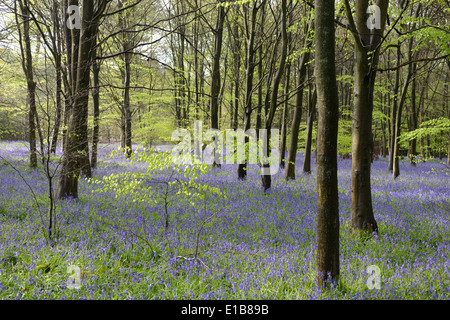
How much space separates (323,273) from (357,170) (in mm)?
3128

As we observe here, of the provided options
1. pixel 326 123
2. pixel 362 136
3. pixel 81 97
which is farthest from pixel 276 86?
pixel 81 97

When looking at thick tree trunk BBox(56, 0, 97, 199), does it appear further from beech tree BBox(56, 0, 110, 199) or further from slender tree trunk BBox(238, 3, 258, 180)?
slender tree trunk BBox(238, 3, 258, 180)

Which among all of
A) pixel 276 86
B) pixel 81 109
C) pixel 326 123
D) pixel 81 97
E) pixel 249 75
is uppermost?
pixel 249 75

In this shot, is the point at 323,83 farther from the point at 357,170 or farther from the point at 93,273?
the point at 93,273

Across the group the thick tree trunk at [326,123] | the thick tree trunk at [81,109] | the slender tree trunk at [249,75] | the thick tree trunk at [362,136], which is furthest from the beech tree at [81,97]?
the thick tree trunk at [362,136]

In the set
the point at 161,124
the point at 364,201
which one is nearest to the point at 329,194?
the point at 364,201

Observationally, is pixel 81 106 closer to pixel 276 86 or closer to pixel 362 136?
pixel 276 86

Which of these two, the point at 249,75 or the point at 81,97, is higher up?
the point at 249,75

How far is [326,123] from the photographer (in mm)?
2771

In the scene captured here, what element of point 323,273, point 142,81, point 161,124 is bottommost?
point 323,273

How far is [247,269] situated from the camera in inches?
144

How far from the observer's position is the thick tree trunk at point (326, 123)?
108 inches
